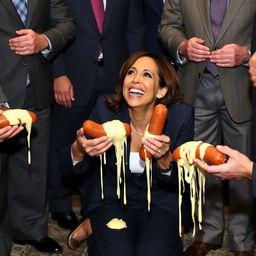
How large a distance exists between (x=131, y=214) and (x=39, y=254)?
2.89 ft

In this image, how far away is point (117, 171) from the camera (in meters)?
3.47

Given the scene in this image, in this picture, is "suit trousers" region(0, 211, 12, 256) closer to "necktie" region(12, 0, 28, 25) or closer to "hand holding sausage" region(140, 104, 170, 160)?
"necktie" region(12, 0, 28, 25)

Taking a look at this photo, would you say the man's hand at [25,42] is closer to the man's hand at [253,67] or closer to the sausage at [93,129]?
the sausage at [93,129]

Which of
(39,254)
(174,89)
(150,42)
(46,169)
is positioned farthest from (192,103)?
(39,254)

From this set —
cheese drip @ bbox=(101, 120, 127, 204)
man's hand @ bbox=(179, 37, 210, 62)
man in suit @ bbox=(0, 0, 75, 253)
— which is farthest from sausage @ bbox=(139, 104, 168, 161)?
man in suit @ bbox=(0, 0, 75, 253)

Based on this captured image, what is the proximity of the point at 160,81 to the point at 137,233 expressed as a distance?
2.87 ft

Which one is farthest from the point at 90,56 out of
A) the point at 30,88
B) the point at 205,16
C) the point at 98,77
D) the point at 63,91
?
the point at 205,16

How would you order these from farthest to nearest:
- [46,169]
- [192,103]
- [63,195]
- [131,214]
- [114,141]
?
[63,195]
[46,169]
[192,103]
[131,214]
[114,141]

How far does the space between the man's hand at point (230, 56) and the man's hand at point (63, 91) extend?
102 centimetres

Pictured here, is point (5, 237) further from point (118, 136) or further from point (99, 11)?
point (99, 11)

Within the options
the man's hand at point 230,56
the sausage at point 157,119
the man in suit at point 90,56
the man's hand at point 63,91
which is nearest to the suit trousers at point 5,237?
the man in suit at point 90,56

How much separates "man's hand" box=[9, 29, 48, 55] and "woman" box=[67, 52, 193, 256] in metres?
0.53

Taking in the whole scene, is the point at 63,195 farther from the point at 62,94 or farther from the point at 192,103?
the point at 192,103

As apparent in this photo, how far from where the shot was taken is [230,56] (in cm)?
376
